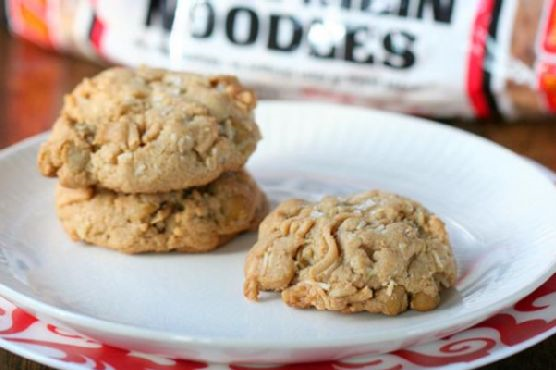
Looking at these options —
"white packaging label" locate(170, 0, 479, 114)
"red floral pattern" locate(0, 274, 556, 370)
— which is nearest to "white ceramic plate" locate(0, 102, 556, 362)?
"red floral pattern" locate(0, 274, 556, 370)

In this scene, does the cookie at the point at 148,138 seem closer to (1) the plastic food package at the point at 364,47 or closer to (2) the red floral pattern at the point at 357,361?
(2) the red floral pattern at the point at 357,361

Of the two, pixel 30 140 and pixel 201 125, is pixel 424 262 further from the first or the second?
pixel 30 140

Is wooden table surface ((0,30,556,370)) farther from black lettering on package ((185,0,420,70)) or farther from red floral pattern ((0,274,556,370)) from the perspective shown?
red floral pattern ((0,274,556,370))

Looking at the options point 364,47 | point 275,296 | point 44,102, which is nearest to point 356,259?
point 275,296

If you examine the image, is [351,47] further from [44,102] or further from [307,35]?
[44,102]

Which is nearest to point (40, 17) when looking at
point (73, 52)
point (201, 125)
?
point (73, 52)
